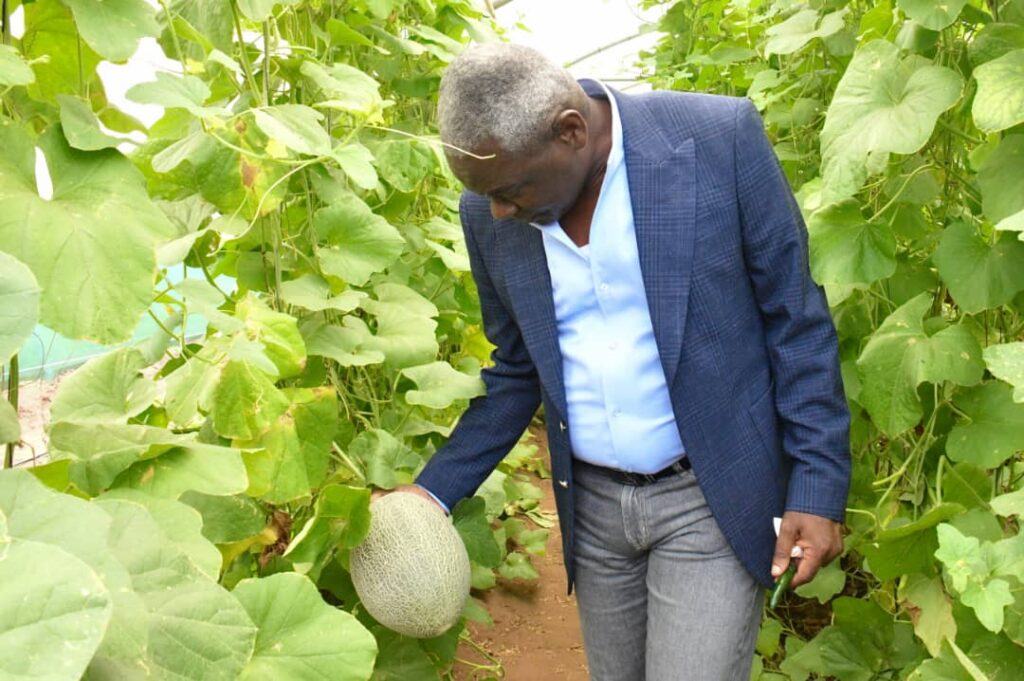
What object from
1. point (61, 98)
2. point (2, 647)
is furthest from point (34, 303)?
point (61, 98)

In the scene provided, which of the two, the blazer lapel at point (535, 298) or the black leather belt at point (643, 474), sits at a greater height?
the blazer lapel at point (535, 298)

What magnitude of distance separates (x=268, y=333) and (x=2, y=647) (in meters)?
0.88

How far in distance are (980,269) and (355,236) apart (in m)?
0.96

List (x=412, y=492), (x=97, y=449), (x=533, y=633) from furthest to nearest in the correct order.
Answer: (x=533, y=633)
(x=412, y=492)
(x=97, y=449)

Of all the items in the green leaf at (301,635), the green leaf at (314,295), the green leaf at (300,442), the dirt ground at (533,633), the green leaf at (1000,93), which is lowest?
the dirt ground at (533,633)

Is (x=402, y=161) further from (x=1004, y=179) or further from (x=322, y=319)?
(x=1004, y=179)

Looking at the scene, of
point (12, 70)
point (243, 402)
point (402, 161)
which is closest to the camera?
point (12, 70)

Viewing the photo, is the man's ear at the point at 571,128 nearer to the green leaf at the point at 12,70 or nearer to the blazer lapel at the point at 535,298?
the blazer lapel at the point at 535,298

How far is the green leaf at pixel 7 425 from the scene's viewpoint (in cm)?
84

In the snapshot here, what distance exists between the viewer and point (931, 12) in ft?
4.88

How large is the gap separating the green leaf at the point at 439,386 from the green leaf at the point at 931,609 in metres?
0.81

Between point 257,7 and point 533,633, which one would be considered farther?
point 533,633

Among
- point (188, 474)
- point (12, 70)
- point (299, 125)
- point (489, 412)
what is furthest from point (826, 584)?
point (12, 70)

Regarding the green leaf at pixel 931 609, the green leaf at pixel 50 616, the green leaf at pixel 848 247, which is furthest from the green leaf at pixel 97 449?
the green leaf at pixel 931 609
